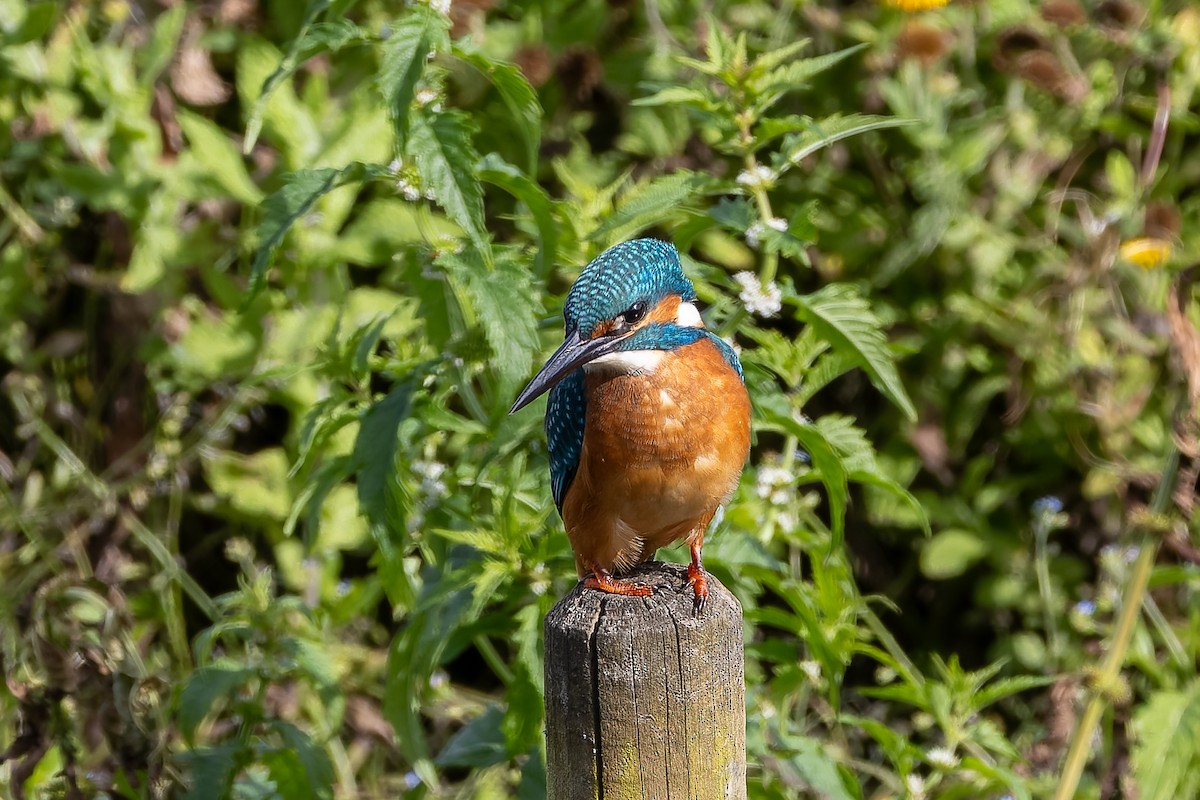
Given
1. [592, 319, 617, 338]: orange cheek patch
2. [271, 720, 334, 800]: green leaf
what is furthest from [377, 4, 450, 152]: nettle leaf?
[271, 720, 334, 800]: green leaf

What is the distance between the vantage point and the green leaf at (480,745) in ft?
9.81

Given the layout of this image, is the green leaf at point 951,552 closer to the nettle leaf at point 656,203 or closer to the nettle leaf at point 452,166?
the nettle leaf at point 656,203

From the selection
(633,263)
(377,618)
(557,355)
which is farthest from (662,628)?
(377,618)

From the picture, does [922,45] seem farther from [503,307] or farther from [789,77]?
[503,307]

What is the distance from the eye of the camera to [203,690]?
10.4ft

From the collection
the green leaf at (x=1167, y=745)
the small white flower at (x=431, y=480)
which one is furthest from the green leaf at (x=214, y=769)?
the green leaf at (x=1167, y=745)

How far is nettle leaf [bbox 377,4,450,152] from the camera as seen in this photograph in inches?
100

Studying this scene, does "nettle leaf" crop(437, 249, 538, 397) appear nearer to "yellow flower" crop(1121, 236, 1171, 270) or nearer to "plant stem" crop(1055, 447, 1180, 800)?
"plant stem" crop(1055, 447, 1180, 800)

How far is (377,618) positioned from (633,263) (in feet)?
9.47

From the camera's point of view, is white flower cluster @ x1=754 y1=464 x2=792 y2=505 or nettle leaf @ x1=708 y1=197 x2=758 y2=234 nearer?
nettle leaf @ x1=708 y1=197 x2=758 y2=234

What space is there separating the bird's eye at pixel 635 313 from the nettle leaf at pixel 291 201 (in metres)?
0.72

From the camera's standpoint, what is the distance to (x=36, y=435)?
4.98m

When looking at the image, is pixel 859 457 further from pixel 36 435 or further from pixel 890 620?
pixel 36 435

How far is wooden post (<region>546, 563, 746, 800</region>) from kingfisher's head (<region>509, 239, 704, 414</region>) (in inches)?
16.2
